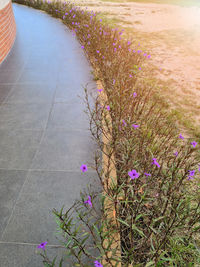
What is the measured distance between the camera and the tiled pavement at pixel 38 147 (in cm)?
199

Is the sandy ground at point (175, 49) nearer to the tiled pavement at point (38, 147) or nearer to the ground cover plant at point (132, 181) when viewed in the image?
the ground cover plant at point (132, 181)

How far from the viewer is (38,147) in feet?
9.60

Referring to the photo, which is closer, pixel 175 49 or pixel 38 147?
pixel 38 147

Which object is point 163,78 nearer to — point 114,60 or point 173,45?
point 114,60

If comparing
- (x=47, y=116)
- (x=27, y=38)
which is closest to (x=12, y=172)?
(x=47, y=116)

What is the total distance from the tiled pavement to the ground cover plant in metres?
0.18

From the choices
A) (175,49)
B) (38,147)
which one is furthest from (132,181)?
(175,49)

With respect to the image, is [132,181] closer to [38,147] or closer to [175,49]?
[38,147]

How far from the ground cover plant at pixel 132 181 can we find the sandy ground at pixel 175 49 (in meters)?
0.51

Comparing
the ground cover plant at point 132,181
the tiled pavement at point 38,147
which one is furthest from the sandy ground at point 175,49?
the tiled pavement at point 38,147

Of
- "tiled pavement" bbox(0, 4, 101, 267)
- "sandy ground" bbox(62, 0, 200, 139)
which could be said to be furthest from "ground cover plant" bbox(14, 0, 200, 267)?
"sandy ground" bbox(62, 0, 200, 139)

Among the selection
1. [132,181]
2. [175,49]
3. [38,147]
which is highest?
[175,49]

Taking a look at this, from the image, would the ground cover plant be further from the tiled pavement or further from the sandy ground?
the sandy ground

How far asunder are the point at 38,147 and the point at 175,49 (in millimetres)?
5985
